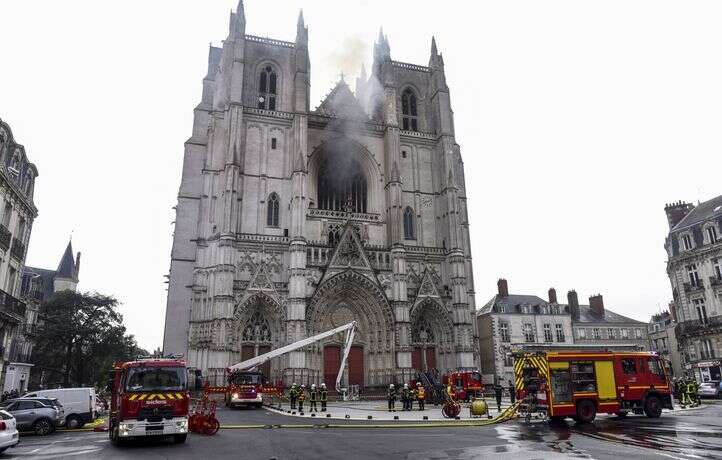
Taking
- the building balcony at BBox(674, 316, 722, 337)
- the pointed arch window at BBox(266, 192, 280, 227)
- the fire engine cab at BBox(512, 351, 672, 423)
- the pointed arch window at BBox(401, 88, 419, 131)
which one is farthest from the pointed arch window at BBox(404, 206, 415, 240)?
the building balcony at BBox(674, 316, 722, 337)

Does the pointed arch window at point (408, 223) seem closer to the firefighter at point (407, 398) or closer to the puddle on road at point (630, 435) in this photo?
the firefighter at point (407, 398)

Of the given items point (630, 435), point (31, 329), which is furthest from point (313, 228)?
point (31, 329)

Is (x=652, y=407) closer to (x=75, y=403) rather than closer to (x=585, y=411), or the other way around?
(x=585, y=411)

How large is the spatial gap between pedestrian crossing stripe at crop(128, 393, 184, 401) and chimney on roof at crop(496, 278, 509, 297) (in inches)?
1755

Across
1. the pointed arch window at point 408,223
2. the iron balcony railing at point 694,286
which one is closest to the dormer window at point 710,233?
the iron balcony railing at point 694,286

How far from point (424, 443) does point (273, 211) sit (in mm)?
27130

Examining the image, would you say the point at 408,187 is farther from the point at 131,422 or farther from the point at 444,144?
the point at 131,422

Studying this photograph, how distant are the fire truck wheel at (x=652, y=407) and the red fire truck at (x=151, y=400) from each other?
54.4 feet

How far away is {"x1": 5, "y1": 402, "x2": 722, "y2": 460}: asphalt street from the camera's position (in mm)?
10500

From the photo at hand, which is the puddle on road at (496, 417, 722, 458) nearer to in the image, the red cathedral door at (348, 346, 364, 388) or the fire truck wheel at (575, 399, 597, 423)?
the fire truck wheel at (575, 399, 597, 423)

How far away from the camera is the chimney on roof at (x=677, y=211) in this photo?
44.3m

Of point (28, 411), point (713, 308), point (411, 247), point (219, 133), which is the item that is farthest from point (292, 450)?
point (713, 308)

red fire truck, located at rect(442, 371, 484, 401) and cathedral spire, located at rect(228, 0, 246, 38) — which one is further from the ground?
cathedral spire, located at rect(228, 0, 246, 38)

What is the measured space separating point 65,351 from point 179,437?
42.0 m
